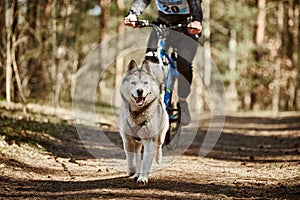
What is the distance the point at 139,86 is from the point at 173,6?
1.82m

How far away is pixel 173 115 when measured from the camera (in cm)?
617

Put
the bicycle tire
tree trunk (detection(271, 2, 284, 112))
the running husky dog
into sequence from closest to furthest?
1. the running husky dog
2. the bicycle tire
3. tree trunk (detection(271, 2, 284, 112))

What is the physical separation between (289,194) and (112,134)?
582 cm

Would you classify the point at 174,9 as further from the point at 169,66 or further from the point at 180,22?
the point at 169,66

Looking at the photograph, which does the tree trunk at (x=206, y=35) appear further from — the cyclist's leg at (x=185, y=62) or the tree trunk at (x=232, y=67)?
the cyclist's leg at (x=185, y=62)

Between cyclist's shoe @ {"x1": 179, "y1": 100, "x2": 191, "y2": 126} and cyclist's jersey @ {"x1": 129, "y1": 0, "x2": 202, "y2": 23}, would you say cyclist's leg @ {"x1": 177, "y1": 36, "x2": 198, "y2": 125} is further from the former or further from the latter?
cyclist's jersey @ {"x1": 129, "y1": 0, "x2": 202, "y2": 23}

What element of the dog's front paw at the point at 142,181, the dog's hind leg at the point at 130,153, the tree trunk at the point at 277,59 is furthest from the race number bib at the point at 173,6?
the tree trunk at the point at 277,59

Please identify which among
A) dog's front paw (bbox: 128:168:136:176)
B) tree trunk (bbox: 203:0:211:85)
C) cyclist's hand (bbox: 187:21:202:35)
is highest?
tree trunk (bbox: 203:0:211:85)

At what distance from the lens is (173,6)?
19.2ft

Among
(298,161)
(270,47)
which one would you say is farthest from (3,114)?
(270,47)

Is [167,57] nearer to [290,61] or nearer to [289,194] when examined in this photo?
[289,194]

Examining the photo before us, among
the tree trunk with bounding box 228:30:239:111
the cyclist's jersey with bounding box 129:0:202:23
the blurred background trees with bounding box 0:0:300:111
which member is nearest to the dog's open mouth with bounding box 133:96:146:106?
the cyclist's jersey with bounding box 129:0:202:23

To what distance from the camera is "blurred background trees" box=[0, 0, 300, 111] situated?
13.3 m

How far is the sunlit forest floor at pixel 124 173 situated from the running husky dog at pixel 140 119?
19cm
